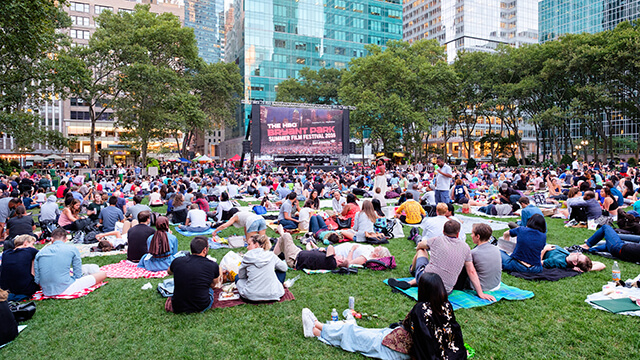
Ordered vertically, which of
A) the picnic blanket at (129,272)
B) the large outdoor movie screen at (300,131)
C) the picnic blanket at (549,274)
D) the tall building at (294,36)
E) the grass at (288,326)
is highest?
the tall building at (294,36)

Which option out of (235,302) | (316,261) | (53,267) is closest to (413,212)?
(316,261)

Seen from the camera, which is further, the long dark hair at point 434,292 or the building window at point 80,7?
the building window at point 80,7

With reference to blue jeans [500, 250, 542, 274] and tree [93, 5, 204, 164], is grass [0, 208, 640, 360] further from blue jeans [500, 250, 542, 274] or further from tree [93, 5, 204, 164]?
tree [93, 5, 204, 164]

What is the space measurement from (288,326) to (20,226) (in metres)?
7.03

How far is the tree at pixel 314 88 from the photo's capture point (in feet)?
174

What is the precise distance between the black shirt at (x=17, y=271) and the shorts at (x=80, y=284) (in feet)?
1.56

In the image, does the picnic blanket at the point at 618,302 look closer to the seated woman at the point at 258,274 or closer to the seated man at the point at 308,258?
the seated man at the point at 308,258

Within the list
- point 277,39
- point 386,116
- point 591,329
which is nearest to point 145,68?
point 386,116

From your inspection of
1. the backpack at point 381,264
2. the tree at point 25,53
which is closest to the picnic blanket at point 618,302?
the backpack at point 381,264

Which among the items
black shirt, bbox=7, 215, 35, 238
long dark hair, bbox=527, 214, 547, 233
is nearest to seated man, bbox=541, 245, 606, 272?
long dark hair, bbox=527, 214, 547, 233

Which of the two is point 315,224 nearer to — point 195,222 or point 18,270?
point 195,222

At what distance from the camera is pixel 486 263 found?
5.19m

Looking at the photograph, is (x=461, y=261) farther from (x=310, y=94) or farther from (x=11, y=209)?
(x=310, y=94)

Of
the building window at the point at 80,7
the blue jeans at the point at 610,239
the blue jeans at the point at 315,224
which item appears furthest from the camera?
the building window at the point at 80,7
